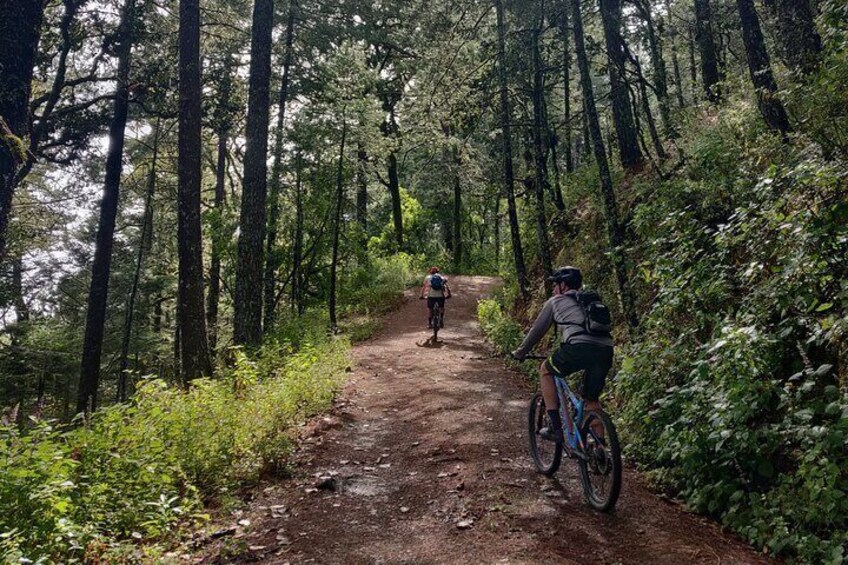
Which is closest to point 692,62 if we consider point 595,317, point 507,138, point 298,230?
point 507,138

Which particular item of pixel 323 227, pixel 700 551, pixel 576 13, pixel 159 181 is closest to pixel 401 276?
pixel 323 227

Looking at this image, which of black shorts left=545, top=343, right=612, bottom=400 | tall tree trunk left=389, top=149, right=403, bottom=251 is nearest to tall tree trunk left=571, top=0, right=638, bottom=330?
black shorts left=545, top=343, right=612, bottom=400

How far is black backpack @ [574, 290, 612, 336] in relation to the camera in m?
5.25

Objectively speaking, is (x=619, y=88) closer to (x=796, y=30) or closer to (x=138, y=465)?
(x=796, y=30)

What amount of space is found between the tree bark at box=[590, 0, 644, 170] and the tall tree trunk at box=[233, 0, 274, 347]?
719 centimetres

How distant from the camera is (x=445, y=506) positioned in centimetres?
543

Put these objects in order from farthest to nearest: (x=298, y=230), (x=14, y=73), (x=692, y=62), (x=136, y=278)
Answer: (x=692, y=62) → (x=136, y=278) → (x=298, y=230) → (x=14, y=73)

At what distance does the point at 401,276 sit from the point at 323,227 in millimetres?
7404

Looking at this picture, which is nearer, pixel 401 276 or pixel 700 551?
pixel 700 551

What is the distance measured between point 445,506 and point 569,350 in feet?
6.65

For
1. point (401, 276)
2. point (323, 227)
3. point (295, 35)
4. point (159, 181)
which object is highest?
point (295, 35)

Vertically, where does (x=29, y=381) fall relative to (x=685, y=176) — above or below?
below

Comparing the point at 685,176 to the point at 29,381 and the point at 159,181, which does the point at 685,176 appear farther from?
the point at 29,381

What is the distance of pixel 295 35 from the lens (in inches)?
767
